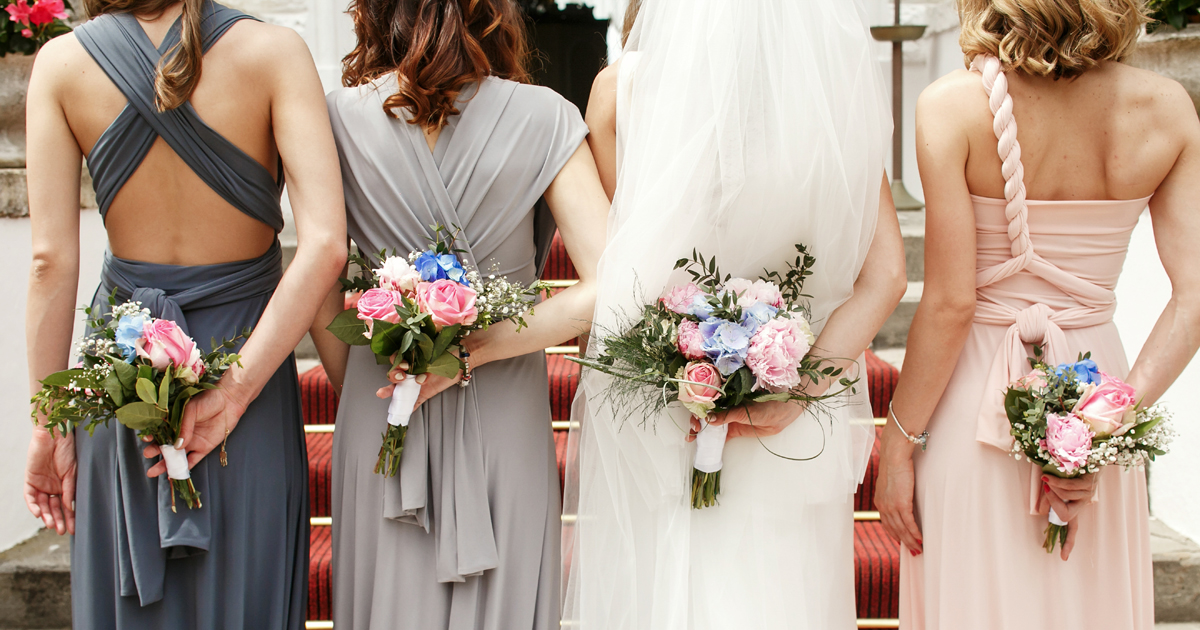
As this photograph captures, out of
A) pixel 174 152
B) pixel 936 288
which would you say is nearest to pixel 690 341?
pixel 936 288

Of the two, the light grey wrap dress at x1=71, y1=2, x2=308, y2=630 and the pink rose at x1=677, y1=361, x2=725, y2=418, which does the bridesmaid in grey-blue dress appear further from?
the pink rose at x1=677, y1=361, x2=725, y2=418

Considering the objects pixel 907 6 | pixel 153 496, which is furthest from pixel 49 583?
pixel 907 6

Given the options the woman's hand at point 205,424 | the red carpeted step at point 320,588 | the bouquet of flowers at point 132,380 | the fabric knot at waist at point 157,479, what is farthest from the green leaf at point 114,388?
the red carpeted step at point 320,588

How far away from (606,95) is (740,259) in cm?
50

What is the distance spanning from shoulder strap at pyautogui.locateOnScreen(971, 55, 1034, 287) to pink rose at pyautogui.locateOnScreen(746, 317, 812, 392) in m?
0.68

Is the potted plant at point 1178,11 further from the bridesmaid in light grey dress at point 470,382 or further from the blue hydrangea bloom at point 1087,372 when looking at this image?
the bridesmaid in light grey dress at point 470,382

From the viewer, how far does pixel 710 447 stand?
180cm

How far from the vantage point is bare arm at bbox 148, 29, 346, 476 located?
182cm

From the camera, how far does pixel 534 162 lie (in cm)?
190

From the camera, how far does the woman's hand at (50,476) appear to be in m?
1.88

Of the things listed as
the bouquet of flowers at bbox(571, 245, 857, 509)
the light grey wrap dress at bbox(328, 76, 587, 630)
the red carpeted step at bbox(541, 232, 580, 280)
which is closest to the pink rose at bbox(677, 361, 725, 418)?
the bouquet of flowers at bbox(571, 245, 857, 509)

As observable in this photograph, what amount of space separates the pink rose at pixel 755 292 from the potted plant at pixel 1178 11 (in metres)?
2.63

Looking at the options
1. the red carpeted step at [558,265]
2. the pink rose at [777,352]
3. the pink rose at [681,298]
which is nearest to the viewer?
the pink rose at [777,352]

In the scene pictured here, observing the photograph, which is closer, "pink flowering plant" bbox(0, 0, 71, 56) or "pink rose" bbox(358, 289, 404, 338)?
"pink rose" bbox(358, 289, 404, 338)
